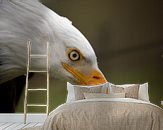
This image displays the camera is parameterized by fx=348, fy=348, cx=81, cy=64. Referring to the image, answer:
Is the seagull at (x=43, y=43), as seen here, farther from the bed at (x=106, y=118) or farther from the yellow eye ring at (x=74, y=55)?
the bed at (x=106, y=118)

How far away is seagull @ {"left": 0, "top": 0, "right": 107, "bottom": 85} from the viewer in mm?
5066

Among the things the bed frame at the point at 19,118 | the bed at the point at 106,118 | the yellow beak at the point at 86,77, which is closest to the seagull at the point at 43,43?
the yellow beak at the point at 86,77

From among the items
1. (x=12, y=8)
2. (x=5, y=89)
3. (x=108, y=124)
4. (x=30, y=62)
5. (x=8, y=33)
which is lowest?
(x=108, y=124)

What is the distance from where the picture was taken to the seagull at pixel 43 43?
5.07 m

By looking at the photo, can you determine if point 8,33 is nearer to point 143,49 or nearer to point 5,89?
point 5,89

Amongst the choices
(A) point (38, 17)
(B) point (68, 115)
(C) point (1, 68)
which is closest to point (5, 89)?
(C) point (1, 68)

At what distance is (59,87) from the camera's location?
5.20 metres

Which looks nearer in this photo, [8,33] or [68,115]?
[68,115]

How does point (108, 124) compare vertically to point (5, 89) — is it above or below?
below

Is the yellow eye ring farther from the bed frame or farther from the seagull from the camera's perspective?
the bed frame

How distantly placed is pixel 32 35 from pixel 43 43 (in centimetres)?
20

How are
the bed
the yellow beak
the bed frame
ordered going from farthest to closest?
the bed frame
the yellow beak
the bed

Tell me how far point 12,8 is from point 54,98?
147cm

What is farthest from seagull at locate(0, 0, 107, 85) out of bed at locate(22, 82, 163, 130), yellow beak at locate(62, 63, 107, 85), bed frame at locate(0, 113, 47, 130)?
bed at locate(22, 82, 163, 130)
